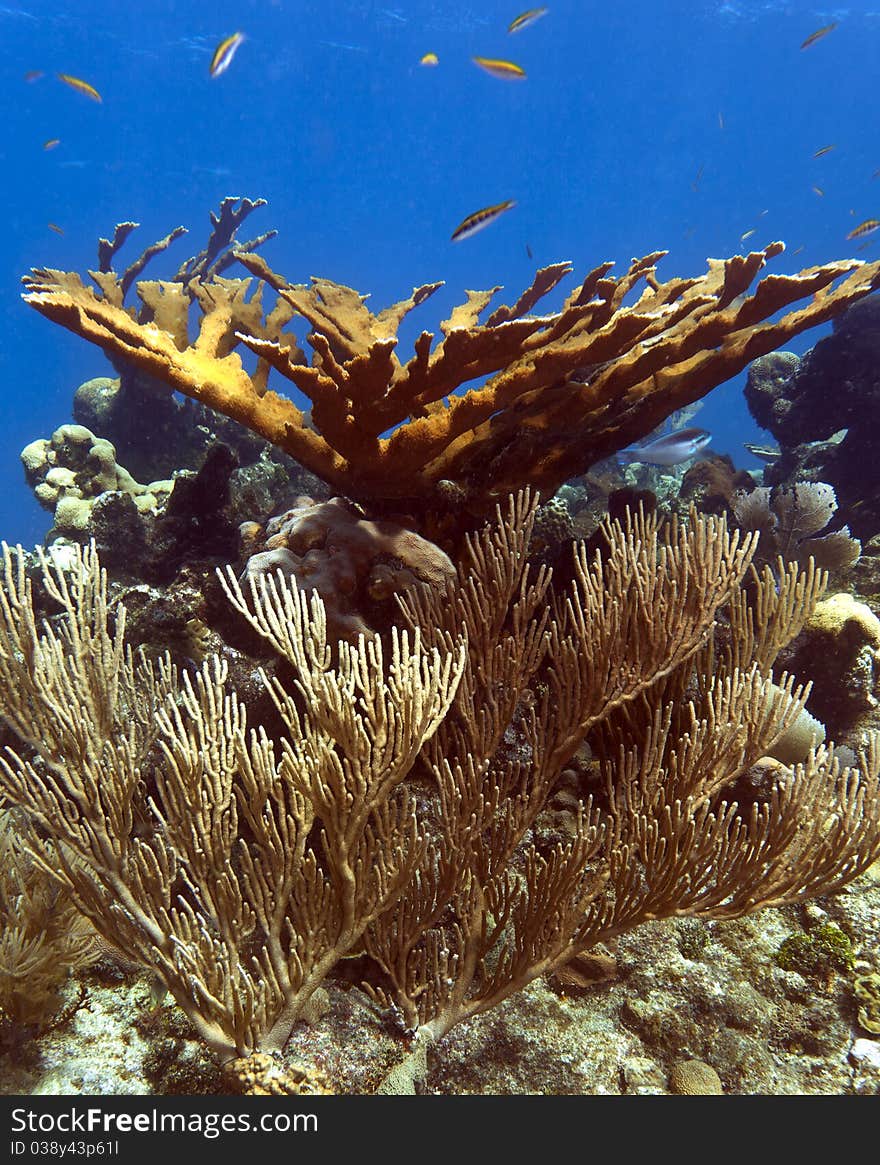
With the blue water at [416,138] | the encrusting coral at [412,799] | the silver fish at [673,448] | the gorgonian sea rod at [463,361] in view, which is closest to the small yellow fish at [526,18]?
the silver fish at [673,448]

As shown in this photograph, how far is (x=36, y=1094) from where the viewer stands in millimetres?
2477

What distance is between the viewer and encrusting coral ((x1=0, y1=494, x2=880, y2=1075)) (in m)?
2.33

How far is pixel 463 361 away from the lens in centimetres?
324

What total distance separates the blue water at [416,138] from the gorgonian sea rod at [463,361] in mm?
63850

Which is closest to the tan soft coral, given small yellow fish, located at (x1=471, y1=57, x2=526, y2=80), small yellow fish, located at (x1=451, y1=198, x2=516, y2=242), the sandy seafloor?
the sandy seafloor

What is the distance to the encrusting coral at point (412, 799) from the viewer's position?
233cm

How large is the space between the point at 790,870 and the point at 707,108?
110440 mm

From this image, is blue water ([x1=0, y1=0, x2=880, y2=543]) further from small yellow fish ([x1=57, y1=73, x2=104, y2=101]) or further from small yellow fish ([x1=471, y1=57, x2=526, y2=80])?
small yellow fish ([x1=471, y1=57, x2=526, y2=80])

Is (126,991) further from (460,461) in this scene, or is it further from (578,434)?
(578,434)

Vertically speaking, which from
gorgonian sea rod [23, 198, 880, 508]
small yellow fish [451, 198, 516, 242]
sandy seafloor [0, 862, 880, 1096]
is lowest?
sandy seafloor [0, 862, 880, 1096]

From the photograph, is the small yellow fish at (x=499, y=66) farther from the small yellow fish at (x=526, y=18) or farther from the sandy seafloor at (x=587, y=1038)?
the sandy seafloor at (x=587, y=1038)

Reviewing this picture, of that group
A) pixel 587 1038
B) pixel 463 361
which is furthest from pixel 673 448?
pixel 587 1038

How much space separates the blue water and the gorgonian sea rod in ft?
209
